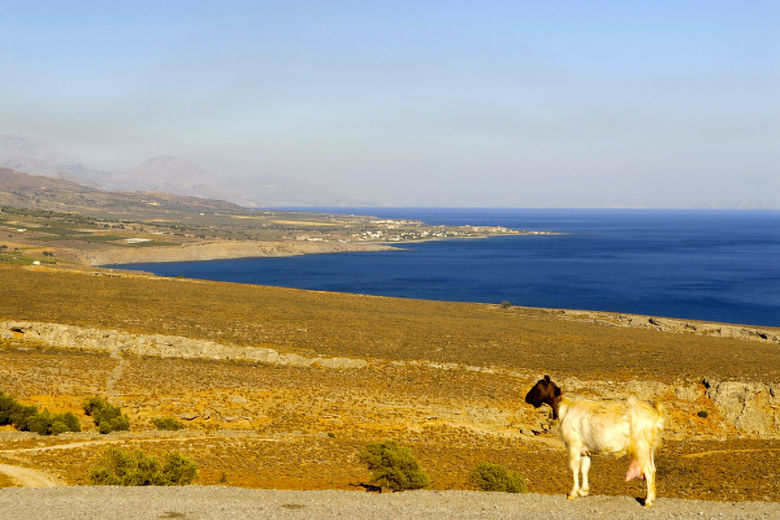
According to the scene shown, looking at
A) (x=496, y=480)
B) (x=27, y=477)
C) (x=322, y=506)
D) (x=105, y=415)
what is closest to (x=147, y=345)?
(x=105, y=415)

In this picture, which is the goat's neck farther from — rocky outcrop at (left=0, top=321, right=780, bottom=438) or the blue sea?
the blue sea

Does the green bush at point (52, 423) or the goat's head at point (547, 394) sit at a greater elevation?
the goat's head at point (547, 394)

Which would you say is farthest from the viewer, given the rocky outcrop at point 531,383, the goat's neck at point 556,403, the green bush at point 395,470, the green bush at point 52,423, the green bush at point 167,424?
the rocky outcrop at point 531,383

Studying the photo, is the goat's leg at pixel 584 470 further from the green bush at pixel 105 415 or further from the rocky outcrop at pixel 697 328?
the rocky outcrop at pixel 697 328

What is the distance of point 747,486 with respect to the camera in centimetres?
2238

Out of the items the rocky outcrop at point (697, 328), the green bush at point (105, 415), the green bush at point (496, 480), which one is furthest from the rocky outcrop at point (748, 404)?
the rocky outcrop at point (697, 328)

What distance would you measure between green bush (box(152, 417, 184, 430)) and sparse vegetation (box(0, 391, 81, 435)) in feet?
10.1

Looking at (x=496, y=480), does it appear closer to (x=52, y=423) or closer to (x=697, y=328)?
(x=52, y=423)

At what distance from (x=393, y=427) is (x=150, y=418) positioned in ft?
37.4

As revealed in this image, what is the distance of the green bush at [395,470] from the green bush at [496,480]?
177 cm

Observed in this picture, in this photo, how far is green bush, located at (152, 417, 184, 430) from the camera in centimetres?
2637

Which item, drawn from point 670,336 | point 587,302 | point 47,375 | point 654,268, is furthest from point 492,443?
point 654,268

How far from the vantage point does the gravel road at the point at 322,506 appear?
1260cm

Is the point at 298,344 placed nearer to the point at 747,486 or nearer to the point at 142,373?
the point at 142,373
